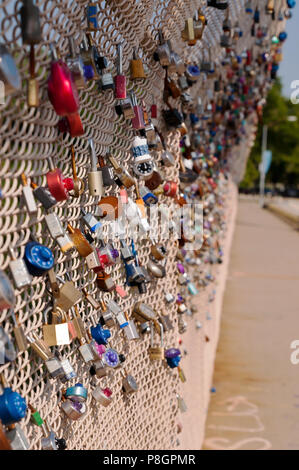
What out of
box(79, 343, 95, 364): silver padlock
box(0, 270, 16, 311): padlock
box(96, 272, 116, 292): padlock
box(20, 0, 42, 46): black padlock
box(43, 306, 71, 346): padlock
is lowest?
box(79, 343, 95, 364): silver padlock

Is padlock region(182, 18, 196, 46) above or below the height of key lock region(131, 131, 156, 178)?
above

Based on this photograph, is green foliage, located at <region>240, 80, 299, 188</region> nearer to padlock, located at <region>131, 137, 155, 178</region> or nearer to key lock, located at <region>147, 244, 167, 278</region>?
key lock, located at <region>147, 244, 167, 278</region>

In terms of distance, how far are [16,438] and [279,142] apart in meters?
59.8

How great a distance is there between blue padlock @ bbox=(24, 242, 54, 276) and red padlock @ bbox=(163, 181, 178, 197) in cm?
142

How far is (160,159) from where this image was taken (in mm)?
2738

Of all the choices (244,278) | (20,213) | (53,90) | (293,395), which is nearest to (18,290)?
(20,213)

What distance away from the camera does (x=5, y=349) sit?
51.3 inches

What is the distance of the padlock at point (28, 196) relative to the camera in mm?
1387

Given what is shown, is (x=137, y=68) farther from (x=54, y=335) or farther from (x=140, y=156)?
(x=54, y=335)

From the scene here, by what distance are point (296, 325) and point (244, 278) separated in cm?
389

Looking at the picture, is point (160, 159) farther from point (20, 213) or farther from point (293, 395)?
point (293, 395)

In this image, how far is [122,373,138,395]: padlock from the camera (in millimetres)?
2436

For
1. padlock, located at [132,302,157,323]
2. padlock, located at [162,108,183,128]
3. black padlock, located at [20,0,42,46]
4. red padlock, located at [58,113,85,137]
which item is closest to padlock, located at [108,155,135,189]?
red padlock, located at [58,113,85,137]

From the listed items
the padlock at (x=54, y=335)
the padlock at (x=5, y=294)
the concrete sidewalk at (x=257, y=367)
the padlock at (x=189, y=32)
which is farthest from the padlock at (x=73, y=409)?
the concrete sidewalk at (x=257, y=367)
